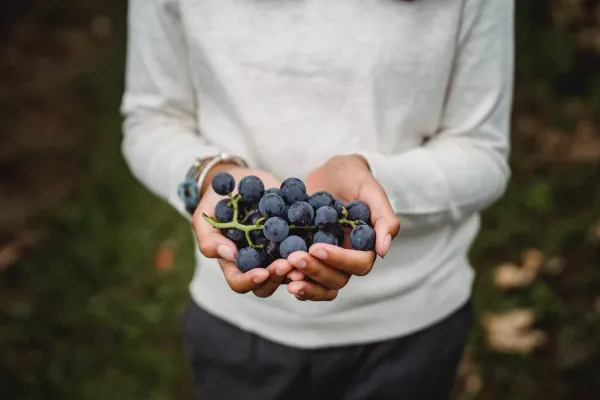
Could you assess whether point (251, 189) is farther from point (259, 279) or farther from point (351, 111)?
point (351, 111)

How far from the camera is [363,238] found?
77 centimetres

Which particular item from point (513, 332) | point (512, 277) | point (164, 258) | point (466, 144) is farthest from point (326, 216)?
point (164, 258)

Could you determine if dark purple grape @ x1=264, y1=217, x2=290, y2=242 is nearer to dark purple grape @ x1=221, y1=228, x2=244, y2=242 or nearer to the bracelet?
dark purple grape @ x1=221, y1=228, x2=244, y2=242

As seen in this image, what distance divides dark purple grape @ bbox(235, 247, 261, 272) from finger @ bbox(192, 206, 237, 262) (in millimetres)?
17

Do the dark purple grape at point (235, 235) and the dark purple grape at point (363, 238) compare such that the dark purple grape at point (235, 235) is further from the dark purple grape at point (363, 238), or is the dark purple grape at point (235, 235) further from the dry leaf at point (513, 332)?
the dry leaf at point (513, 332)

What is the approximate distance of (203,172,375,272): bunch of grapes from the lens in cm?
77

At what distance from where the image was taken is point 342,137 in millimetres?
1013

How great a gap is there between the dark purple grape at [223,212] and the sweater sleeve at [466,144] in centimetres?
22

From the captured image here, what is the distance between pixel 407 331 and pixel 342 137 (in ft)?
1.07

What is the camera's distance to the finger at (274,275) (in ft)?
2.48

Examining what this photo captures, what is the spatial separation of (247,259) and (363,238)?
131mm

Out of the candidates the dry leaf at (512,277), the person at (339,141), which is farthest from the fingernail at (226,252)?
the dry leaf at (512,277)

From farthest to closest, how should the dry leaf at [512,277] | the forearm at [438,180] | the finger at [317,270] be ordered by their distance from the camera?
the dry leaf at [512,277], the forearm at [438,180], the finger at [317,270]

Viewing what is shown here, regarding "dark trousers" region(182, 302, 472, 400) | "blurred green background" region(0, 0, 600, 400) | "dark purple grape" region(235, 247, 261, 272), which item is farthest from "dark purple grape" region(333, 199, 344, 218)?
"blurred green background" region(0, 0, 600, 400)
